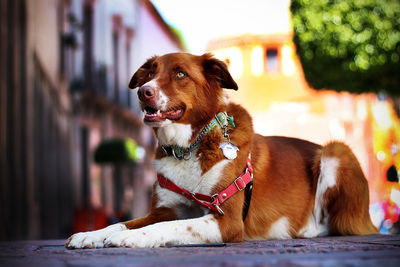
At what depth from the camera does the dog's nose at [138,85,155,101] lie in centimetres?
357

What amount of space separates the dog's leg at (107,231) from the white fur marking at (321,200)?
3.87ft

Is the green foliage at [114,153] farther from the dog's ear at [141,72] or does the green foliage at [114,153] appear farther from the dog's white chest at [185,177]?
the dog's white chest at [185,177]

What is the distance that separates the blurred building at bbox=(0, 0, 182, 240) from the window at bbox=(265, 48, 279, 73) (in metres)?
8.08

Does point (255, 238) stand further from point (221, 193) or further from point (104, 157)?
point (104, 157)

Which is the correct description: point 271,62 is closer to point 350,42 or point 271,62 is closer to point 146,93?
point 350,42

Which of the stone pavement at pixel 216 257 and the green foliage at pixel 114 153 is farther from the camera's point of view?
the green foliage at pixel 114 153

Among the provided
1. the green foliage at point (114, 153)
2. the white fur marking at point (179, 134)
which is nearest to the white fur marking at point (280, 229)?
the white fur marking at point (179, 134)

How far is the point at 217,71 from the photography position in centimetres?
400

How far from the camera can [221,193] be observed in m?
3.52

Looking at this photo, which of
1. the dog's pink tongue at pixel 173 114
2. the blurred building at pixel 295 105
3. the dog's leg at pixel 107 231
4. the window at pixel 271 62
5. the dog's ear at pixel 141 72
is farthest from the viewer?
the window at pixel 271 62

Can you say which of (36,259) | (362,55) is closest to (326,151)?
(36,259)

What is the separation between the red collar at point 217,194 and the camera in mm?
3490

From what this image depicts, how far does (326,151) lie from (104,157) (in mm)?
10412

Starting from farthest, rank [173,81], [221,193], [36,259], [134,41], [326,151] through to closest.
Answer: [134,41], [326,151], [173,81], [221,193], [36,259]
